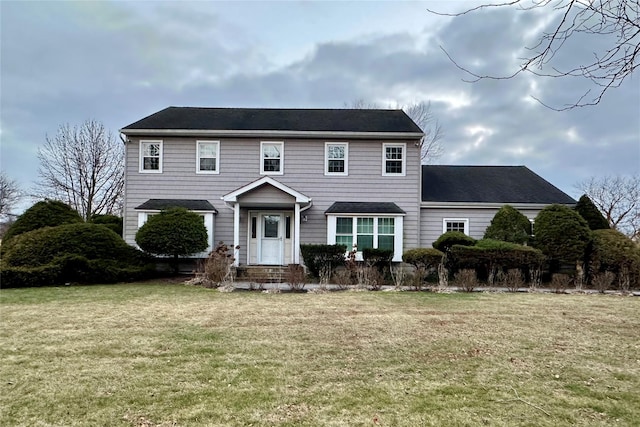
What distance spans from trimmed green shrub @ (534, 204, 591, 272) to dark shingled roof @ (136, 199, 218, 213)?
11.9 metres

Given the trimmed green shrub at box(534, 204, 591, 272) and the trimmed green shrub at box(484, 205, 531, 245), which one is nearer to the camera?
the trimmed green shrub at box(534, 204, 591, 272)

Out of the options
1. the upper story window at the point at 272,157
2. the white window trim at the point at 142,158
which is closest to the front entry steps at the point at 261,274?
the upper story window at the point at 272,157

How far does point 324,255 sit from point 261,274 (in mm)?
2317

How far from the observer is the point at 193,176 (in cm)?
1491

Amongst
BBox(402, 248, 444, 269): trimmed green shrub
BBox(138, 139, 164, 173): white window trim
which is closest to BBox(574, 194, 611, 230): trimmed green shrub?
BBox(402, 248, 444, 269): trimmed green shrub

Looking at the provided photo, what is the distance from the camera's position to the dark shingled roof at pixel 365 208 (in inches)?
555

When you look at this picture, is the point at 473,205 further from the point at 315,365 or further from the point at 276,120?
the point at 315,365

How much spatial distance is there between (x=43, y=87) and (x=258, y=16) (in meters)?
19.2

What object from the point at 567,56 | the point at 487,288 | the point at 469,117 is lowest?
the point at 487,288

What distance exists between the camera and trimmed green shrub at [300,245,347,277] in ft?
42.5

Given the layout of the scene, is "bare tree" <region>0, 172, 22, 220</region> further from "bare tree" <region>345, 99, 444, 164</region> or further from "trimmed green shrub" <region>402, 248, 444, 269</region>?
"trimmed green shrub" <region>402, 248, 444, 269</region>

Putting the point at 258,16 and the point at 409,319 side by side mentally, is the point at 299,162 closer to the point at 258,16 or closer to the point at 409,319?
the point at 258,16

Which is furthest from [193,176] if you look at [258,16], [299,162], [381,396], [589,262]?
[589,262]

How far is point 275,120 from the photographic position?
1577 centimetres
